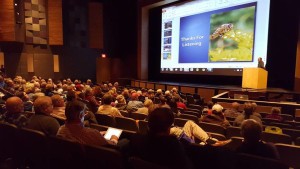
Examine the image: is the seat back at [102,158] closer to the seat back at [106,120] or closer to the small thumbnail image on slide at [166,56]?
the seat back at [106,120]

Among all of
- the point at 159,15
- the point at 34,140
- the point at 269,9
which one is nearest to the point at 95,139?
the point at 34,140

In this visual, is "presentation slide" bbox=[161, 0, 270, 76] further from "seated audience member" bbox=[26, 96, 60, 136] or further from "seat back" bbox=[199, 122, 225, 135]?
"seated audience member" bbox=[26, 96, 60, 136]

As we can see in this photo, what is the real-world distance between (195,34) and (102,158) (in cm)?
1061

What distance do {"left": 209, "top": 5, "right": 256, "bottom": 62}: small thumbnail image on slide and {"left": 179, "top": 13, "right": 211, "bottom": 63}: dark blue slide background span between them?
0.96ft

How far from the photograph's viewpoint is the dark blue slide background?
1120 centimetres

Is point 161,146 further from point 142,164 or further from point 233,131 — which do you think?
point 233,131

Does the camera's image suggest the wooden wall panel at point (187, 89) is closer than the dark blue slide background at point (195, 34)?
Yes

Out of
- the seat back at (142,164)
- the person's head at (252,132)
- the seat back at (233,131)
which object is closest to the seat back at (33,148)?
the seat back at (142,164)

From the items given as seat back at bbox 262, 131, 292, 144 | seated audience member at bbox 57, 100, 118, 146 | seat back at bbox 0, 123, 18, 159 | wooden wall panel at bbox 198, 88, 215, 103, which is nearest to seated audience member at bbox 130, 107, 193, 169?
seated audience member at bbox 57, 100, 118, 146

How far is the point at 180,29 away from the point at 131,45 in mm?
5226

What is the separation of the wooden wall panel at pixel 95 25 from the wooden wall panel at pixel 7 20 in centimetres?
462

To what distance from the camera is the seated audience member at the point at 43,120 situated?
2.67 meters

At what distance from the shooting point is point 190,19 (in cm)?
1194

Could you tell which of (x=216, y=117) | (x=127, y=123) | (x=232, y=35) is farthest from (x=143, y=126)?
(x=232, y=35)
